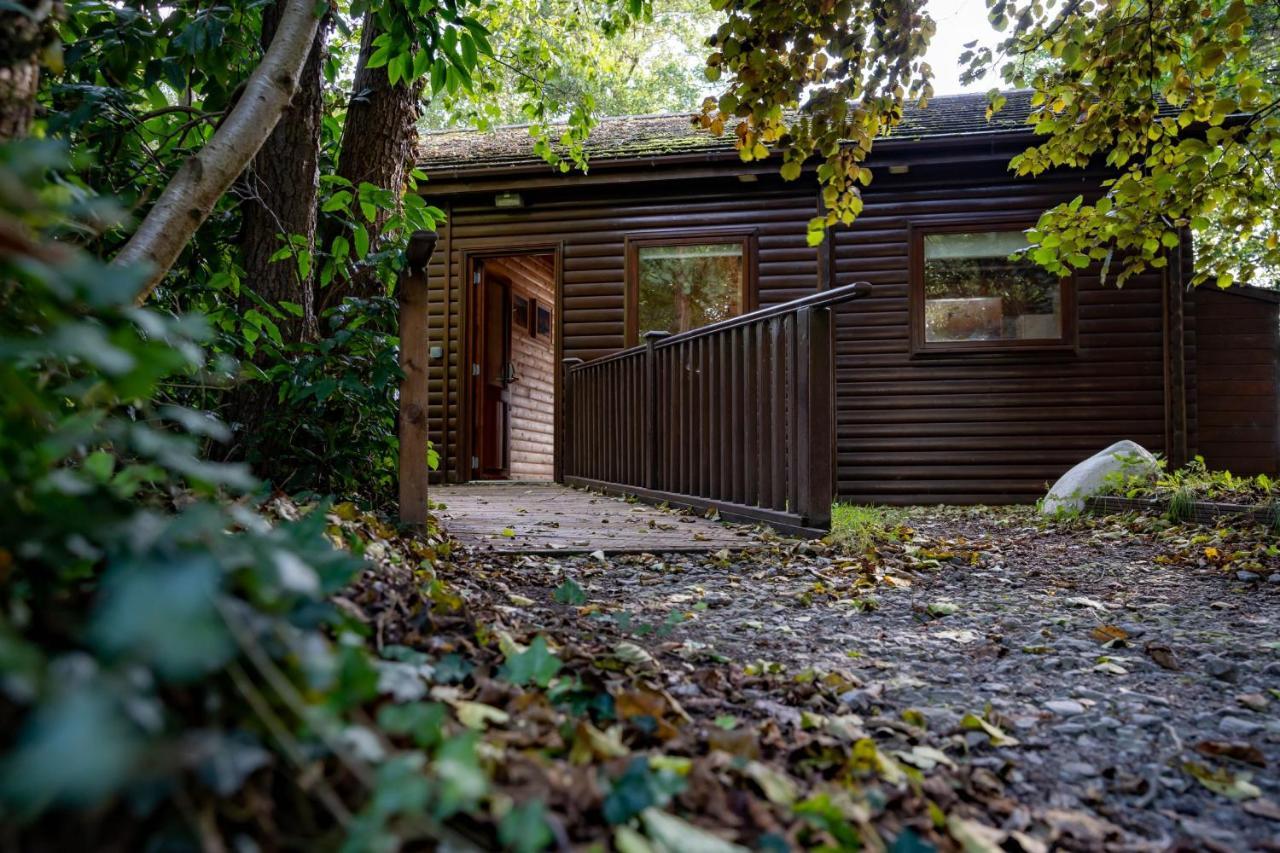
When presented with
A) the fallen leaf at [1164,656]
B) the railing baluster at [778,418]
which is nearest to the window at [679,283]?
the railing baluster at [778,418]

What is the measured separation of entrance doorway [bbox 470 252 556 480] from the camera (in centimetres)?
901

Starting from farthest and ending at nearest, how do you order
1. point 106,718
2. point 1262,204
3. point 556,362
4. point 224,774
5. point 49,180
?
point 556,362 < point 1262,204 < point 49,180 < point 224,774 < point 106,718

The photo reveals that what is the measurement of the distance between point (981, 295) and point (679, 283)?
9.93ft

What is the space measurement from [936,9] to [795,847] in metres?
3.79

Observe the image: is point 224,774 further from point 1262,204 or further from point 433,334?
point 433,334

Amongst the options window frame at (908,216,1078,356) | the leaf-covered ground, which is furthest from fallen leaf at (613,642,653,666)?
window frame at (908,216,1078,356)

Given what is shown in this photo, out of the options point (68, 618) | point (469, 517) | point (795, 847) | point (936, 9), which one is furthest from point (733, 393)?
point (68, 618)

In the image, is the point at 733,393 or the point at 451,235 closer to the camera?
the point at 733,393

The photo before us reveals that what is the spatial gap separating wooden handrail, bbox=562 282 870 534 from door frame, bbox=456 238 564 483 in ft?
4.73

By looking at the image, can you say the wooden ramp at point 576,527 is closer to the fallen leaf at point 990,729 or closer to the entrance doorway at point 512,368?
the fallen leaf at point 990,729

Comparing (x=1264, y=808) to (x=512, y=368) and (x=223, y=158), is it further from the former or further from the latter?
(x=512, y=368)

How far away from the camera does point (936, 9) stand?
12.0ft

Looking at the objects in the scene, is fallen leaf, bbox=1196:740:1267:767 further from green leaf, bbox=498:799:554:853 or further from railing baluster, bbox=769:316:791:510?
railing baluster, bbox=769:316:791:510

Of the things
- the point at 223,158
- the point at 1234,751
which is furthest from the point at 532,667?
the point at 223,158
